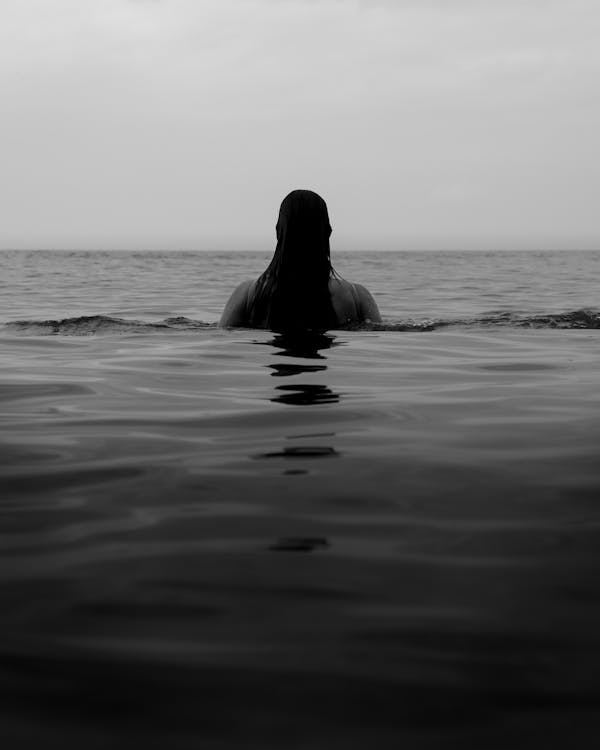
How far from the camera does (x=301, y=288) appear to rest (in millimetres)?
7922

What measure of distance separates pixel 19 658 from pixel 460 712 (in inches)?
36.1

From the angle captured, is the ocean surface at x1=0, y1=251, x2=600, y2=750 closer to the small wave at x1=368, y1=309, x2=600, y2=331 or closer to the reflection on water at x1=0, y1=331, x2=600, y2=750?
the reflection on water at x1=0, y1=331, x2=600, y2=750

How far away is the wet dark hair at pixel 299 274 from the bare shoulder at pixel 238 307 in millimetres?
100

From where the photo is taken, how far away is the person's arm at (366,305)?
852 centimetres

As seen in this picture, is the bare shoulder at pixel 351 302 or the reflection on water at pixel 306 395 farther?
the bare shoulder at pixel 351 302

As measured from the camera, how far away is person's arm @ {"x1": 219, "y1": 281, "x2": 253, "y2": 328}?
334 inches

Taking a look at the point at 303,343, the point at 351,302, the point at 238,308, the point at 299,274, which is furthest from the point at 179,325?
the point at 303,343

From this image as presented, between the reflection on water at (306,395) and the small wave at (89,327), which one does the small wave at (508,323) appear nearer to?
the small wave at (89,327)

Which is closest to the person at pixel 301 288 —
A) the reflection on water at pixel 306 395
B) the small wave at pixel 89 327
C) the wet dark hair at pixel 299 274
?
the wet dark hair at pixel 299 274

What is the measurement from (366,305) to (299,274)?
3.64ft

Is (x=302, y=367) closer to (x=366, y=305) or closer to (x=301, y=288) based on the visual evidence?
(x=301, y=288)

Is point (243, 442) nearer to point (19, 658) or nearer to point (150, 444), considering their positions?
point (150, 444)

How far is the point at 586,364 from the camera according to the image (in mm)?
6453

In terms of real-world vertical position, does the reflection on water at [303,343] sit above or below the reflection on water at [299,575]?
above
